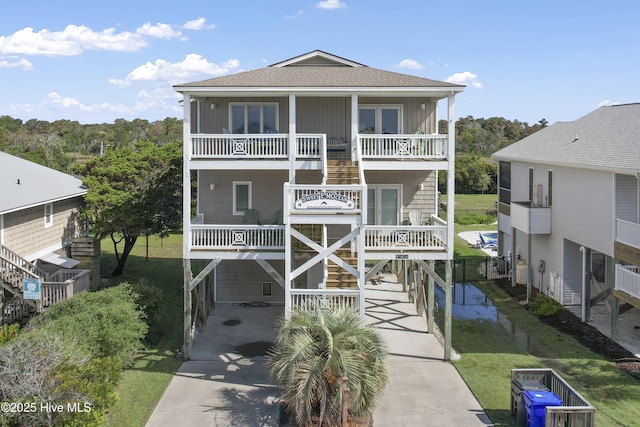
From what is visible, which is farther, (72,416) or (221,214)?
(221,214)

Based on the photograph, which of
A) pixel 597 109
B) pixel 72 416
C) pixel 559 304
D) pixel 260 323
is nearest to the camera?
pixel 72 416

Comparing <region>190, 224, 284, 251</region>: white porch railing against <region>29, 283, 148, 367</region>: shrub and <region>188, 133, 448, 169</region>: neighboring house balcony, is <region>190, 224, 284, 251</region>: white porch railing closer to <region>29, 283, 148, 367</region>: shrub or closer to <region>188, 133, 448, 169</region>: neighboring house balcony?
<region>188, 133, 448, 169</region>: neighboring house balcony

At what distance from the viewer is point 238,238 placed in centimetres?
1780

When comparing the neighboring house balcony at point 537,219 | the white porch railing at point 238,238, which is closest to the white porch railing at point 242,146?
the white porch railing at point 238,238

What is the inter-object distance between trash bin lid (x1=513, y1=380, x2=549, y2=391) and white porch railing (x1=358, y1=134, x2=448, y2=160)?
7314 millimetres

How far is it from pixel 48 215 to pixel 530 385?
58.3ft

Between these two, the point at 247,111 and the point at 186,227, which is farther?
the point at 247,111

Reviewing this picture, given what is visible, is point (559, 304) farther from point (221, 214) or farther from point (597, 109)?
point (221, 214)

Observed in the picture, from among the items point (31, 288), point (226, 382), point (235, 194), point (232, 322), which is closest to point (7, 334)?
point (31, 288)

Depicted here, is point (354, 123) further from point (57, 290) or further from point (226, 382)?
point (57, 290)

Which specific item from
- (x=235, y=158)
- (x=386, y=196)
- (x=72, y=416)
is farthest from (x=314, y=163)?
(x=72, y=416)

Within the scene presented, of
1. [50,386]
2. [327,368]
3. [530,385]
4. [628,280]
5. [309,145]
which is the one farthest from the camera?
[309,145]

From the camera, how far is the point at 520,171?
28688mm

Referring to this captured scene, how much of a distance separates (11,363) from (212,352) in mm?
6859
